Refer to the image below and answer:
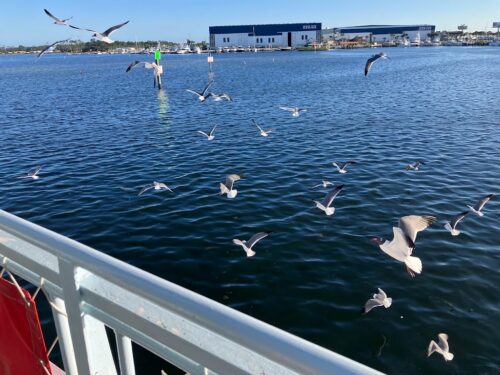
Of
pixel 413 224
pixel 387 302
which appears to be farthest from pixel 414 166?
pixel 413 224

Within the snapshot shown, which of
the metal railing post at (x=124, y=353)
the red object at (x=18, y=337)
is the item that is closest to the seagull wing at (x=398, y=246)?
the metal railing post at (x=124, y=353)

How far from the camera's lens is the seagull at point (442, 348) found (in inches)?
287

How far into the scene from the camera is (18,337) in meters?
2.73

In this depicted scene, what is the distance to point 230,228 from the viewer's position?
12.6 meters

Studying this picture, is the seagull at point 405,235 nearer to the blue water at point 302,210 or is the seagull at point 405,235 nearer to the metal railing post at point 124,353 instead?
the blue water at point 302,210

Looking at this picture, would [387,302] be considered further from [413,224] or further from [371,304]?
[413,224]

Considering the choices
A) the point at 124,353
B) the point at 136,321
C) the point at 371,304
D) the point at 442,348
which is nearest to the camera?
the point at 136,321

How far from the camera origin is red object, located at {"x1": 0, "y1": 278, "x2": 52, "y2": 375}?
2.62m

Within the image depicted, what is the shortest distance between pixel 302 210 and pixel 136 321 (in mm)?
11852

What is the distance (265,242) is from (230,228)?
1407mm

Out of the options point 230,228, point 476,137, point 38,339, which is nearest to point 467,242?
point 230,228

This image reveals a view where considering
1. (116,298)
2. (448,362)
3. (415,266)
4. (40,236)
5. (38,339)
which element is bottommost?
(448,362)

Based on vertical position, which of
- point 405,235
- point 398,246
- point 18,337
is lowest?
point 398,246

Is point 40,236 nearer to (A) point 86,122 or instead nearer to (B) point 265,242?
(B) point 265,242
